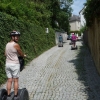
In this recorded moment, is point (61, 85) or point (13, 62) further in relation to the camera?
point (61, 85)

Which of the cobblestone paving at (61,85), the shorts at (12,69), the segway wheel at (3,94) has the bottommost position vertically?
the cobblestone paving at (61,85)

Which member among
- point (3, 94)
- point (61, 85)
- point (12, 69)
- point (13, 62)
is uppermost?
point (13, 62)

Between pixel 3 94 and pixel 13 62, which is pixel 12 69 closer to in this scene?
pixel 13 62

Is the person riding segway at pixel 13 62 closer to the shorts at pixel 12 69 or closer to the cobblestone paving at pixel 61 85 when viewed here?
the shorts at pixel 12 69

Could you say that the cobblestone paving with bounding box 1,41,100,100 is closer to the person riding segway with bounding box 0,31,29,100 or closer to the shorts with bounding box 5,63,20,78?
the person riding segway with bounding box 0,31,29,100

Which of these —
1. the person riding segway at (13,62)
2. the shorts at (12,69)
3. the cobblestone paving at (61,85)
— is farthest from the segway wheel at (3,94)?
the cobblestone paving at (61,85)

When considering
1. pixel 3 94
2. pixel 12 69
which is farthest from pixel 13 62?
pixel 3 94

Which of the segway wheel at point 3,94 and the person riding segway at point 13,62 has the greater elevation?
the person riding segway at point 13,62

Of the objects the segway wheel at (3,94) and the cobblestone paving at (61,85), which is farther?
the cobblestone paving at (61,85)

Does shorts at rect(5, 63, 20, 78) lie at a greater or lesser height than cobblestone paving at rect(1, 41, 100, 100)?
greater

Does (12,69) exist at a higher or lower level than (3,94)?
higher

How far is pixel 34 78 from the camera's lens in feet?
34.6

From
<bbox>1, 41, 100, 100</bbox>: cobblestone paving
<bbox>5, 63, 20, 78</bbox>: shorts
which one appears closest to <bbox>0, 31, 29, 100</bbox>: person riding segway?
<bbox>5, 63, 20, 78</bbox>: shorts

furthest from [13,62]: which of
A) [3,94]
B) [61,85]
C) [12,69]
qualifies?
[61,85]
